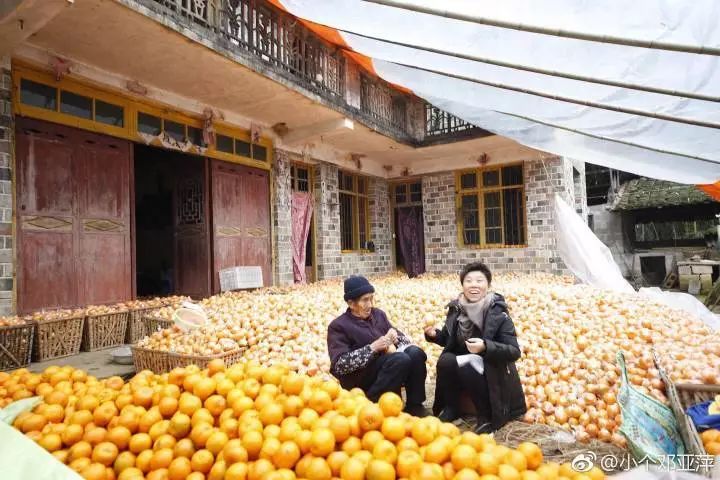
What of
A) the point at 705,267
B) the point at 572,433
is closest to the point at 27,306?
the point at 572,433

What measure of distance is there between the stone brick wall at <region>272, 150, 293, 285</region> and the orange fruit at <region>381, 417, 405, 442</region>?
676 cm

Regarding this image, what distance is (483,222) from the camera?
434 inches

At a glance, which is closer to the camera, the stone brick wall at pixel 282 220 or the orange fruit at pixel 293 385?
the orange fruit at pixel 293 385

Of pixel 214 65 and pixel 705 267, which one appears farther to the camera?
pixel 705 267

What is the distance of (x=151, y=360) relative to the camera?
4043 mm

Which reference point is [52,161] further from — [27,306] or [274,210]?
[274,210]

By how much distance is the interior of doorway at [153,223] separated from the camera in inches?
341

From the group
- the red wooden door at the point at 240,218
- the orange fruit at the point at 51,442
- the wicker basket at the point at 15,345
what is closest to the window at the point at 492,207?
the red wooden door at the point at 240,218

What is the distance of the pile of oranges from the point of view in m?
1.58

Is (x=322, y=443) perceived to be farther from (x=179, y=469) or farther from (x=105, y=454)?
(x=105, y=454)

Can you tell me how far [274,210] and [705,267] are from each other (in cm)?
1238

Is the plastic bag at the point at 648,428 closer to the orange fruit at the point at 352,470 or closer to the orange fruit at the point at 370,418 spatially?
the orange fruit at the point at 370,418

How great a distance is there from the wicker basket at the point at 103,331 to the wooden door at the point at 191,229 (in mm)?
1816

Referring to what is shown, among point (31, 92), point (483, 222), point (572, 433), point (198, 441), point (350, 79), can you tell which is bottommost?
point (572, 433)
